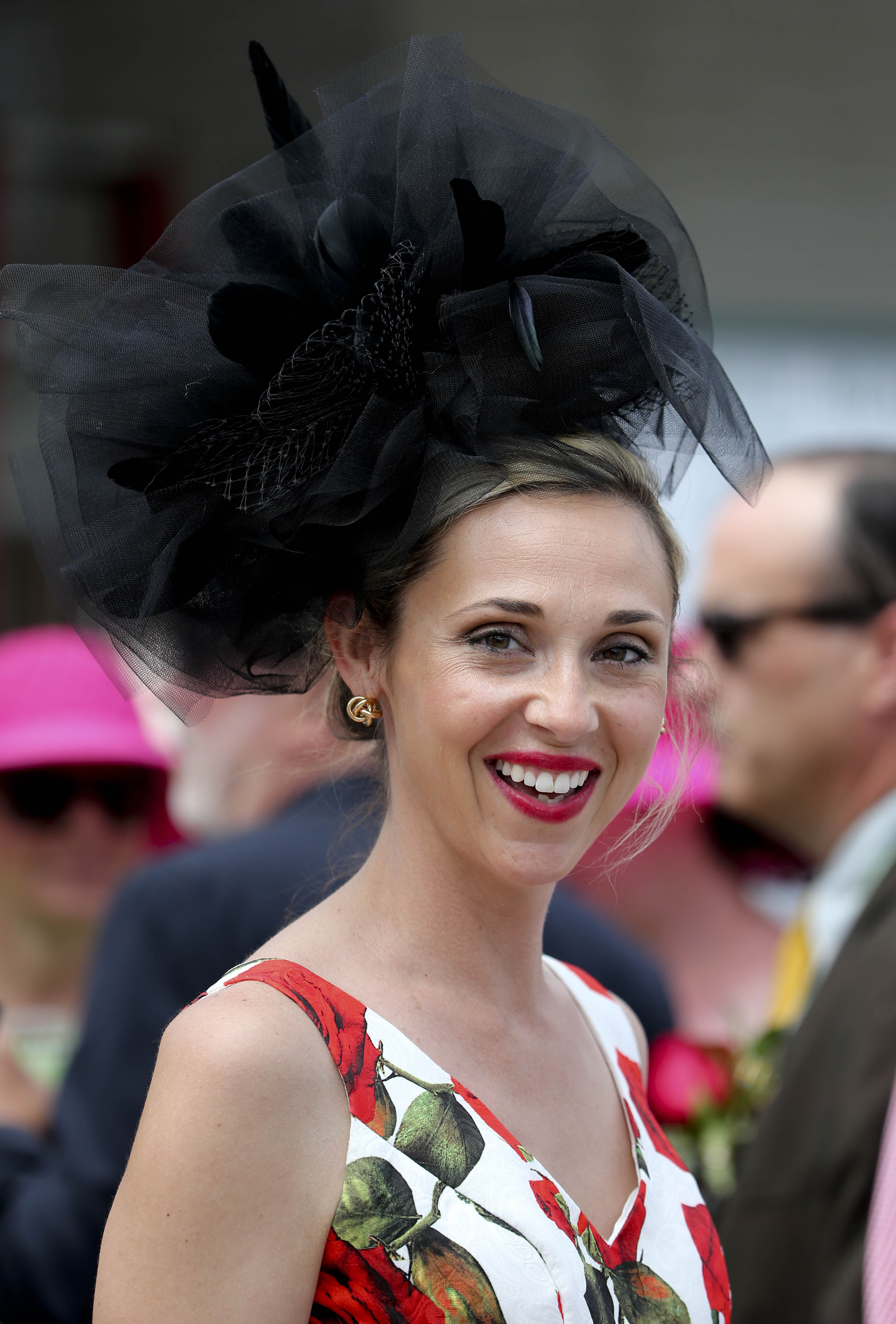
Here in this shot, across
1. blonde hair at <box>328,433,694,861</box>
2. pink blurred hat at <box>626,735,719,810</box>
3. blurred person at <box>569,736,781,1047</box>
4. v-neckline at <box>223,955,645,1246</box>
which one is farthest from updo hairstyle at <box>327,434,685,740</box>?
blurred person at <box>569,736,781,1047</box>

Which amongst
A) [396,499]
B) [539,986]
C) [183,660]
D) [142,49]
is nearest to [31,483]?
[183,660]

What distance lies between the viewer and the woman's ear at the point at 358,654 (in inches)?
59.2

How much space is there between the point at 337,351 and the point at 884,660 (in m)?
1.99

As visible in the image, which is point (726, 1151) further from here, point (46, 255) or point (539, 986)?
point (46, 255)

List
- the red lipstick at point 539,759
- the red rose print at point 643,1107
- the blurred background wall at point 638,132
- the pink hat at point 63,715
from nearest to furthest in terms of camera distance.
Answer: the red lipstick at point 539,759 → the red rose print at point 643,1107 → the pink hat at point 63,715 → the blurred background wall at point 638,132

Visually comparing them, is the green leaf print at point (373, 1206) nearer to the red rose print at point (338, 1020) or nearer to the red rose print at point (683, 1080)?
the red rose print at point (338, 1020)

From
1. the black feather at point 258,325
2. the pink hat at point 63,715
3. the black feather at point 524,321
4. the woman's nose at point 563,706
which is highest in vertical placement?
the black feather at point 524,321

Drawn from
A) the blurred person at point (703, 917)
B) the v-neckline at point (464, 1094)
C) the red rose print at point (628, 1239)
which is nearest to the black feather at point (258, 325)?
the v-neckline at point (464, 1094)

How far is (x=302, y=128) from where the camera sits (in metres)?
1.49

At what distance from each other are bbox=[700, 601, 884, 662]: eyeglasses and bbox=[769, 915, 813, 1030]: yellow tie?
0.66 m

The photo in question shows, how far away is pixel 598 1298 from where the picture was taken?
135 centimetres

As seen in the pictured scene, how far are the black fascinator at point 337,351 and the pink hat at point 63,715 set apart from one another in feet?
5.58

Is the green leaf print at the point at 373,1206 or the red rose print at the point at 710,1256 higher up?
the green leaf print at the point at 373,1206

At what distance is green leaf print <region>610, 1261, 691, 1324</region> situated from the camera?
139cm
